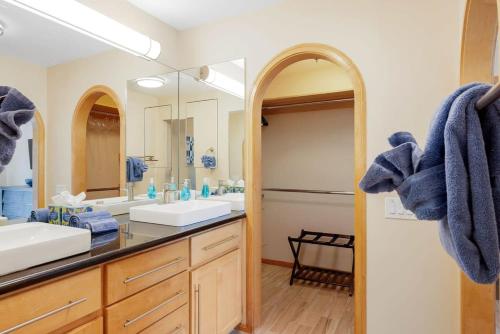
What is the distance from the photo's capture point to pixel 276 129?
12.0ft

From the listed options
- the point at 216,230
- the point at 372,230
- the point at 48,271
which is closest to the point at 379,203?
the point at 372,230

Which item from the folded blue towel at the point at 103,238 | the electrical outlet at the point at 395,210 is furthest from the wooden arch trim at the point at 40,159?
the electrical outlet at the point at 395,210

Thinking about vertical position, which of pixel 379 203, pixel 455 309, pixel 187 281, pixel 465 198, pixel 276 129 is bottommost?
pixel 455 309

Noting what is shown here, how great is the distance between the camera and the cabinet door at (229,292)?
1.89m

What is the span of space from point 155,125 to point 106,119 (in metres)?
0.46

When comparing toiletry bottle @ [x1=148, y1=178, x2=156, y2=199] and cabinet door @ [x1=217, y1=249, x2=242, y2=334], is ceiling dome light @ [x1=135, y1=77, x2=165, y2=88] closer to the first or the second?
toiletry bottle @ [x1=148, y1=178, x2=156, y2=199]

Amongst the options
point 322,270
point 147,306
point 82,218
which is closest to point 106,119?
point 82,218

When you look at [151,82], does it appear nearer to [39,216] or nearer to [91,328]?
[39,216]

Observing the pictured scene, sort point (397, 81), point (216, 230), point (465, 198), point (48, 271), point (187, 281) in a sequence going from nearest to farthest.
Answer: point (465, 198)
point (48, 271)
point (187, 281)
point (397, 81)
point (216, 230)

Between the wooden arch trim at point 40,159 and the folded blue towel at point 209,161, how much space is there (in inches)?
46.4

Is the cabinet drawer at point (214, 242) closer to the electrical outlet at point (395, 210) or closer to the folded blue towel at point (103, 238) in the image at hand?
the folded blue towel at point (103, 238)

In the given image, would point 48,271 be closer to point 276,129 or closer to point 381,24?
point 381,24

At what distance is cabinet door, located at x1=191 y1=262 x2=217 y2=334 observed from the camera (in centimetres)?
164

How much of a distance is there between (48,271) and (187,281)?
2.58 ft
